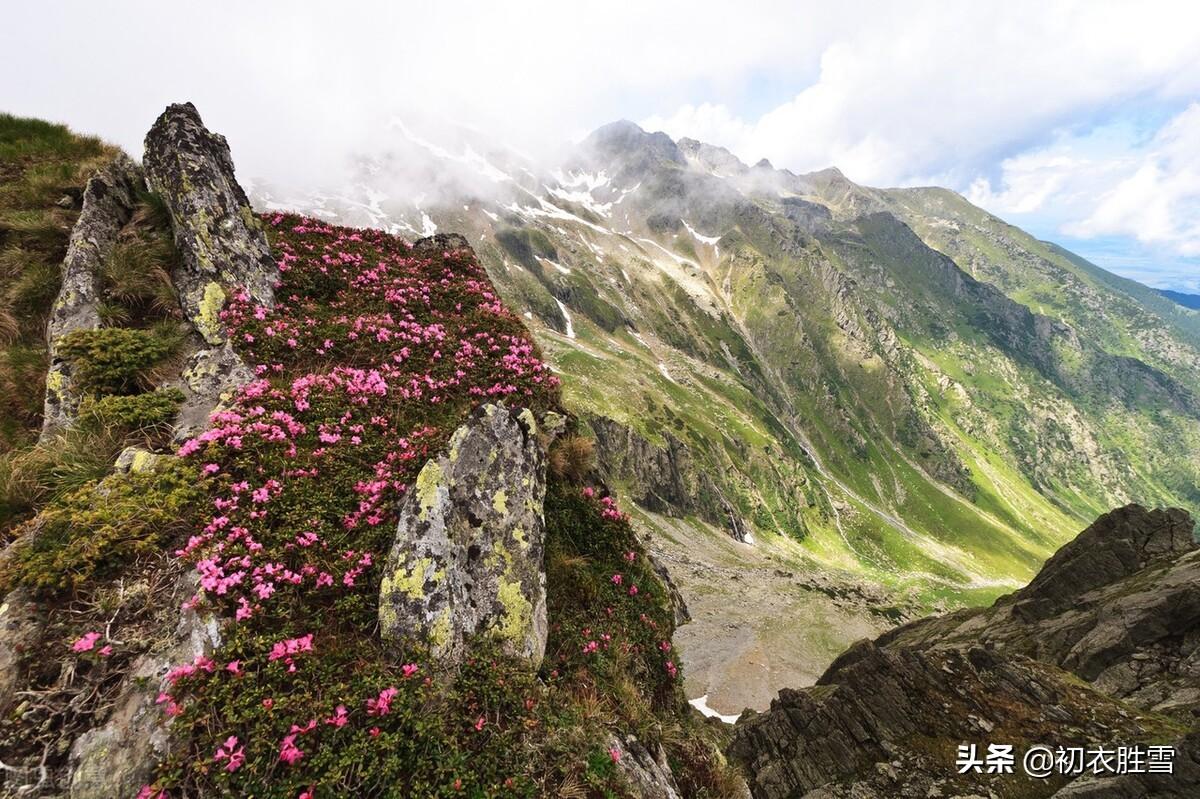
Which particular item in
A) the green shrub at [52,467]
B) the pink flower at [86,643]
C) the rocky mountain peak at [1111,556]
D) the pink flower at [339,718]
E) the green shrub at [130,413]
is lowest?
the rocky mountain peak at [1111,556]

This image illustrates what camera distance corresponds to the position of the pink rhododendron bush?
293 inches

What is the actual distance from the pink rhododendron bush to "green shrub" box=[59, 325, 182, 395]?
193 cm

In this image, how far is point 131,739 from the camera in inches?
279

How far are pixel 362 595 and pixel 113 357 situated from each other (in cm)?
958

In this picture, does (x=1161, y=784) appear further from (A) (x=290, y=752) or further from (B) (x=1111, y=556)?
(B) (x=1111, y=556)

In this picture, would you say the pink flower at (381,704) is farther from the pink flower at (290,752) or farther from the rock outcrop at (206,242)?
the rock outcrop at (206,242)

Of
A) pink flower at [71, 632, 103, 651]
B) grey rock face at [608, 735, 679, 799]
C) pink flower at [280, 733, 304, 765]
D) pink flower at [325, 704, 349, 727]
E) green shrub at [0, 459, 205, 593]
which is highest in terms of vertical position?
green shrub at [0, 459, 205, 593]

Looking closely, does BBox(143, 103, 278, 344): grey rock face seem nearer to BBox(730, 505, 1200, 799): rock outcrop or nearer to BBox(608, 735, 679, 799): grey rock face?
BBox(608, 735, 679, 799): grey rock face

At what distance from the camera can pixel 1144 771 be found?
15352mm

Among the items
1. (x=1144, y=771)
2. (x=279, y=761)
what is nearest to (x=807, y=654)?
(x=1144, y=771)

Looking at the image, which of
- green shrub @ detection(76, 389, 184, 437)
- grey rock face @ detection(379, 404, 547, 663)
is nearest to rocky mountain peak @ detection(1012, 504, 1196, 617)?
grey rock face @ detection(379, 404, 547, 663)

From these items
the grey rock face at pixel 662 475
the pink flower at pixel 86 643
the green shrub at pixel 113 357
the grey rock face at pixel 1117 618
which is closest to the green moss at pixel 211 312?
the green shrub at pixel 113 357

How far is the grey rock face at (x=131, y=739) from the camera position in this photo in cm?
677

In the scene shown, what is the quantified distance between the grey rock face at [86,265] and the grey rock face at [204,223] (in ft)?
3.14
